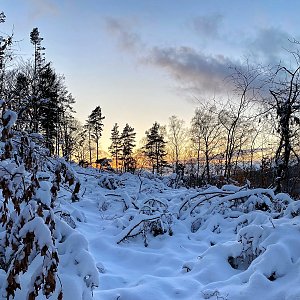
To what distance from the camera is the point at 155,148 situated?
49062 millimetres

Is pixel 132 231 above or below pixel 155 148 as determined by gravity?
below

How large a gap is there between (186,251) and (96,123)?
4425cm

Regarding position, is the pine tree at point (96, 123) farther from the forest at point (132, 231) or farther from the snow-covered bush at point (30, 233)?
the snow-covered bush at point (30, 233)

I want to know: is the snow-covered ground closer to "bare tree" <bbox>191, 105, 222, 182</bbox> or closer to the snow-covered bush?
the snow-covered bush

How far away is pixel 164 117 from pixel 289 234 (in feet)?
142

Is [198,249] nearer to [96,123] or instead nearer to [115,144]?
[96,123]

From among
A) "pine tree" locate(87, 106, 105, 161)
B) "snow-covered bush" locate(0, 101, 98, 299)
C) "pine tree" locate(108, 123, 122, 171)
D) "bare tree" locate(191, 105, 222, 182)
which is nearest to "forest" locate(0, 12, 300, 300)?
"snow-covered bush" locate(0, 101, 98, 299)


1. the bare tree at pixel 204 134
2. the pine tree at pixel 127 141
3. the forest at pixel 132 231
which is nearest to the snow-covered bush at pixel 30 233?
the forest at pixel 132 231

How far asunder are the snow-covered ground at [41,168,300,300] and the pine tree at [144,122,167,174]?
39688mm

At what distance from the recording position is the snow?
317 cm

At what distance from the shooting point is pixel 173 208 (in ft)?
26.2

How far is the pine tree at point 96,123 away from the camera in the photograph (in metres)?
48.4

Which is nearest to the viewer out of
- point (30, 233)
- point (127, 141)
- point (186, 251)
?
point (30, 233)

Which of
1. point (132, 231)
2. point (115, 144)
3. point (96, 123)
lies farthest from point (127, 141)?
point (132, 231)
